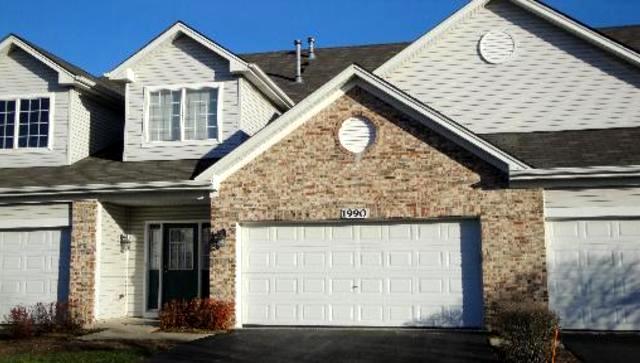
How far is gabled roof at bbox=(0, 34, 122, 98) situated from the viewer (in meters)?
16.9

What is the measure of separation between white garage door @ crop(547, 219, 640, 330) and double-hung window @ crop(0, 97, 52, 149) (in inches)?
503

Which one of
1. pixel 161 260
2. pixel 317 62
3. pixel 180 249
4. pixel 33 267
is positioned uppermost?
pixel 317 62

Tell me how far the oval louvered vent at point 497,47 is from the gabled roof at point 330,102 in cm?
406

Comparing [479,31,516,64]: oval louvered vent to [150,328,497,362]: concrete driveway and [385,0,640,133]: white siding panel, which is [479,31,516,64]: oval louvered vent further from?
[150,328,497,362]: concrete driveway

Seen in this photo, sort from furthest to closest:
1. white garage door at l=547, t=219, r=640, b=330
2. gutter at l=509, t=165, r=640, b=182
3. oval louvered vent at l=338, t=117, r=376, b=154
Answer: oval louvered vent at l=338, t=117, r=376, b=154 → white garage door at l=547, t=219, r=640, b=330 → gutter at l=509, t=165, r=640, b=182

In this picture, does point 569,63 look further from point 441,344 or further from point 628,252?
point 441,344

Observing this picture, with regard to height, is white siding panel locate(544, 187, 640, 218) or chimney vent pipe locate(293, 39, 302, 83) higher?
chimney vent pipe locate(293, 39, 302, 83)

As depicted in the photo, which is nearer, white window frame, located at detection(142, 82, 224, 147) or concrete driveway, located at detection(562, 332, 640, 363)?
concrete driveway, located at detection(562, 332, 640, 363)

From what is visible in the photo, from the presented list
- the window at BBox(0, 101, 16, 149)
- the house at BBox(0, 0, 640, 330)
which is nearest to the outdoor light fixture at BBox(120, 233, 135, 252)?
the house at BBox(0, 0, 640, 330)

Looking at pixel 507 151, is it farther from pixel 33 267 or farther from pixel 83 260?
pixel 33 267

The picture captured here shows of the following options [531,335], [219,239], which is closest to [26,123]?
[219,239]

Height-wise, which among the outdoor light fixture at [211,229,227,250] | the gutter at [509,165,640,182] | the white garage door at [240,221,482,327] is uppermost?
the gutter at [509,165,640,182]

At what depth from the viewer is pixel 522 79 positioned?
654 inches

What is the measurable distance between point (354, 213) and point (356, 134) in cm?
175
